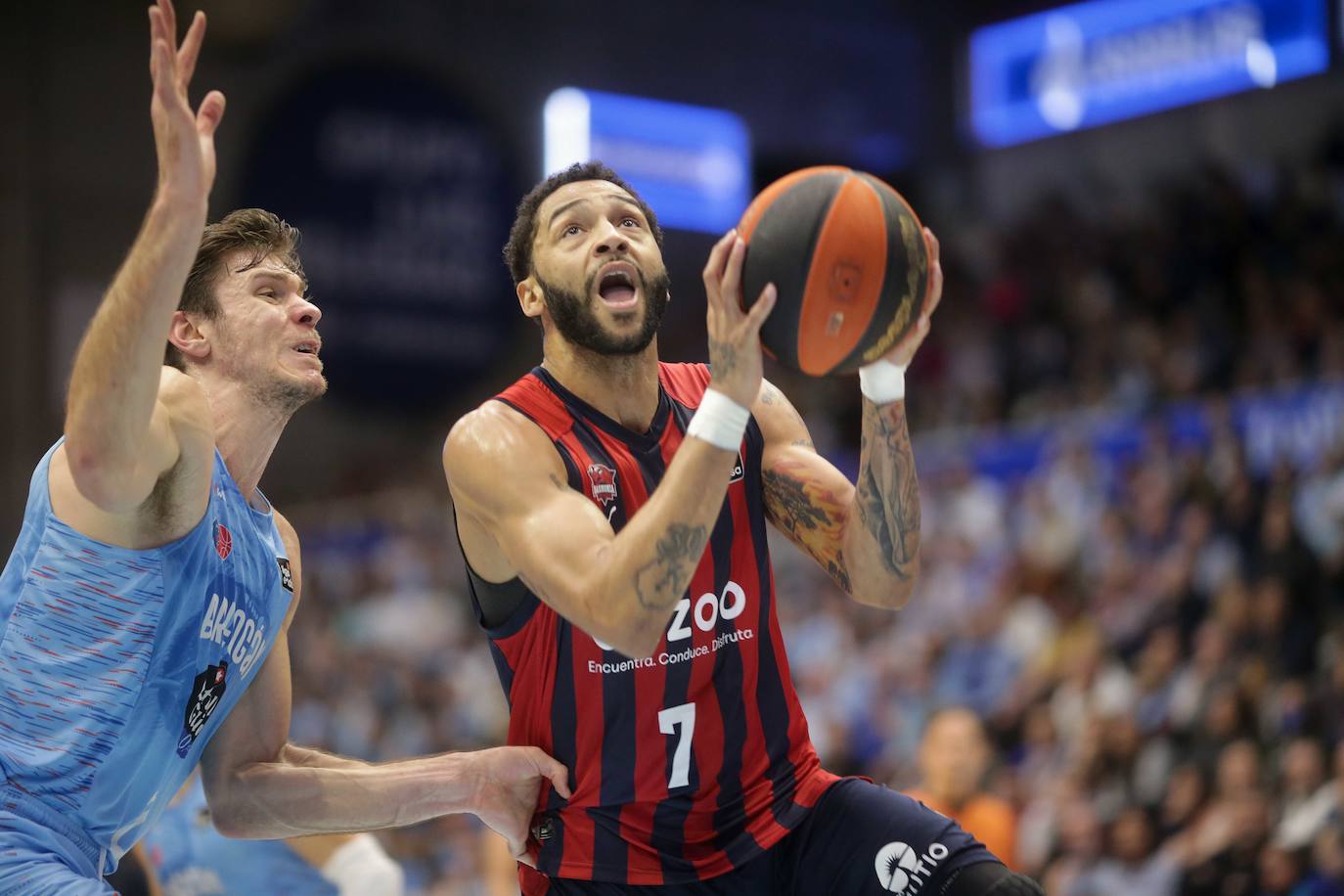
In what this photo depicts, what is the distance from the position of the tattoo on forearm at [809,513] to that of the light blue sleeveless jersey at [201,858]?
276 cm

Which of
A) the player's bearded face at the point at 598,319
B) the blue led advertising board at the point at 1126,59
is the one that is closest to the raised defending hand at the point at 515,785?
the player's bearded face at the point at 598,319

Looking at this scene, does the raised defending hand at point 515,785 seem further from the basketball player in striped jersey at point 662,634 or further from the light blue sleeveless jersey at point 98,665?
the light blue sleeveless jersey at point 98,665

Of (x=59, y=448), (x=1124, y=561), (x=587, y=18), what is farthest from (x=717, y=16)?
(x=59, y=448)

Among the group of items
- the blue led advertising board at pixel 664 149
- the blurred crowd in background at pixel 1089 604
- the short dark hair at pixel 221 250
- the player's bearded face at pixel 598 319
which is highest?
the blue led advertising board at pixel 664 149

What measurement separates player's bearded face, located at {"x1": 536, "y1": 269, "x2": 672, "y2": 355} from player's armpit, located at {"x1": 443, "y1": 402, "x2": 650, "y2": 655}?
28 cm

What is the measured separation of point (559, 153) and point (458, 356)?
9.04 feet

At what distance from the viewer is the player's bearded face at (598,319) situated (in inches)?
159

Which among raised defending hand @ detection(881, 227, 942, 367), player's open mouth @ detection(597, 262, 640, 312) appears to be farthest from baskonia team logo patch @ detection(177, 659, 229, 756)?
raised defending hand @ detection(881, 227, 942, 367)

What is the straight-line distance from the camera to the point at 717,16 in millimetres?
21422

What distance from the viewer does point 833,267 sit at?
357 cm

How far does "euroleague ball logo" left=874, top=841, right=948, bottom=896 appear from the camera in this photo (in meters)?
3.80

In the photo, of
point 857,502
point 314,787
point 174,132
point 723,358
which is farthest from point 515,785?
point 174,132

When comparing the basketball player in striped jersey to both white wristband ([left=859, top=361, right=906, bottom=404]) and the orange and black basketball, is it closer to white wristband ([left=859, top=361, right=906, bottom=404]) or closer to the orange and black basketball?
white wristband ([left=859, top=361, right=906, bottom=404])

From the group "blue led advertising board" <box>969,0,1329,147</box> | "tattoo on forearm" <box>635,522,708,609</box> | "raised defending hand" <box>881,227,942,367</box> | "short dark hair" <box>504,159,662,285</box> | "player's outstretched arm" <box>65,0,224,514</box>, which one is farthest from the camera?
"blue led advertising board" <box>969,0,1329,147</box>
